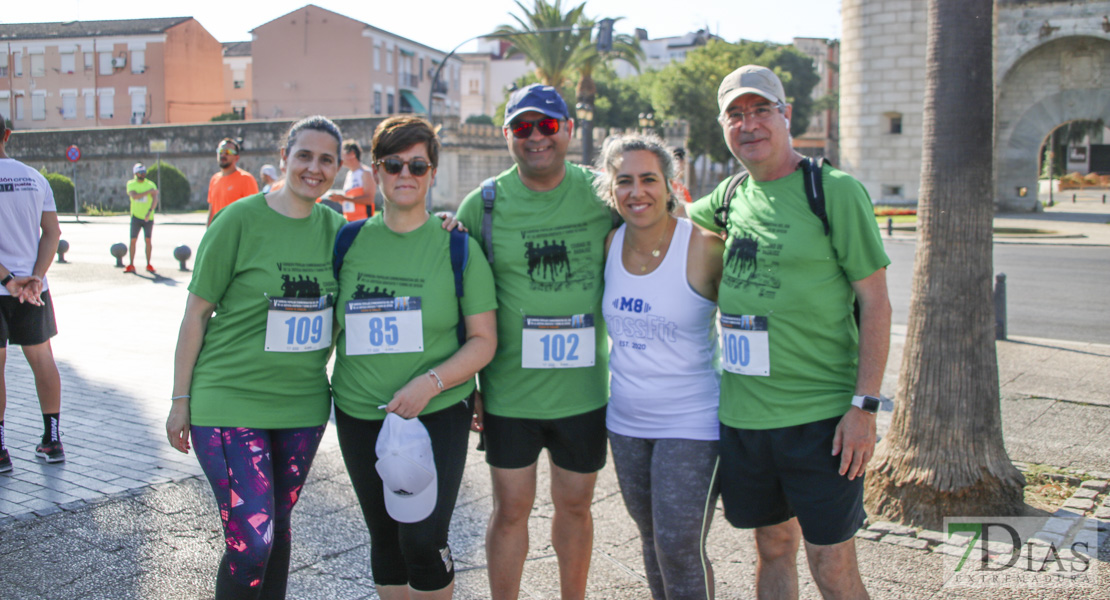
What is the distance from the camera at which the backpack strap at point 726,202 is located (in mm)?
3236

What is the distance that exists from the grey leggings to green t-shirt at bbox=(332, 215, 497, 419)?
0.75m

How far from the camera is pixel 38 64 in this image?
1374 centimetres

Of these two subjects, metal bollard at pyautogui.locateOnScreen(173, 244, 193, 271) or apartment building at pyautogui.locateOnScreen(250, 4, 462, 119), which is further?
apartment building at pyautogui.locateOnScreen(250, 4, 462, 119)

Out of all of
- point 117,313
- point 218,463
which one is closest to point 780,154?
Answer: point 218,463

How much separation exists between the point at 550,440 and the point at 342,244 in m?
1.06

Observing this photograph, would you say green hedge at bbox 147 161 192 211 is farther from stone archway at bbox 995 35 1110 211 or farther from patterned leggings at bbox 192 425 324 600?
patterned leggings at bbox 192 425 324 600

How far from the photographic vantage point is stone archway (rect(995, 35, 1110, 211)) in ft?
112

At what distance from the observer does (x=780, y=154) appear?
3.05 metres

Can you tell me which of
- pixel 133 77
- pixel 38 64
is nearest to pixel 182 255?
pixel 38 64

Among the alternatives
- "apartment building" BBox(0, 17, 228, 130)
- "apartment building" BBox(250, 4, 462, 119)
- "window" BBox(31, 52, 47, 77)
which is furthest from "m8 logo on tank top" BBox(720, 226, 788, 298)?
"apartment building" BBox(250, 4, 462, 119)

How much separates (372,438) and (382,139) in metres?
1.05

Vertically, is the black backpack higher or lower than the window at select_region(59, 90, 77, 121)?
lower

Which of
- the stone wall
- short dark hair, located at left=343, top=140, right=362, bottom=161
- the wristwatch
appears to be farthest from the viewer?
the stone wall

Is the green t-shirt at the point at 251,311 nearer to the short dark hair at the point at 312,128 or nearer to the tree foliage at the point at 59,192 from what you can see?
the short dark hair at the point at 312,128
